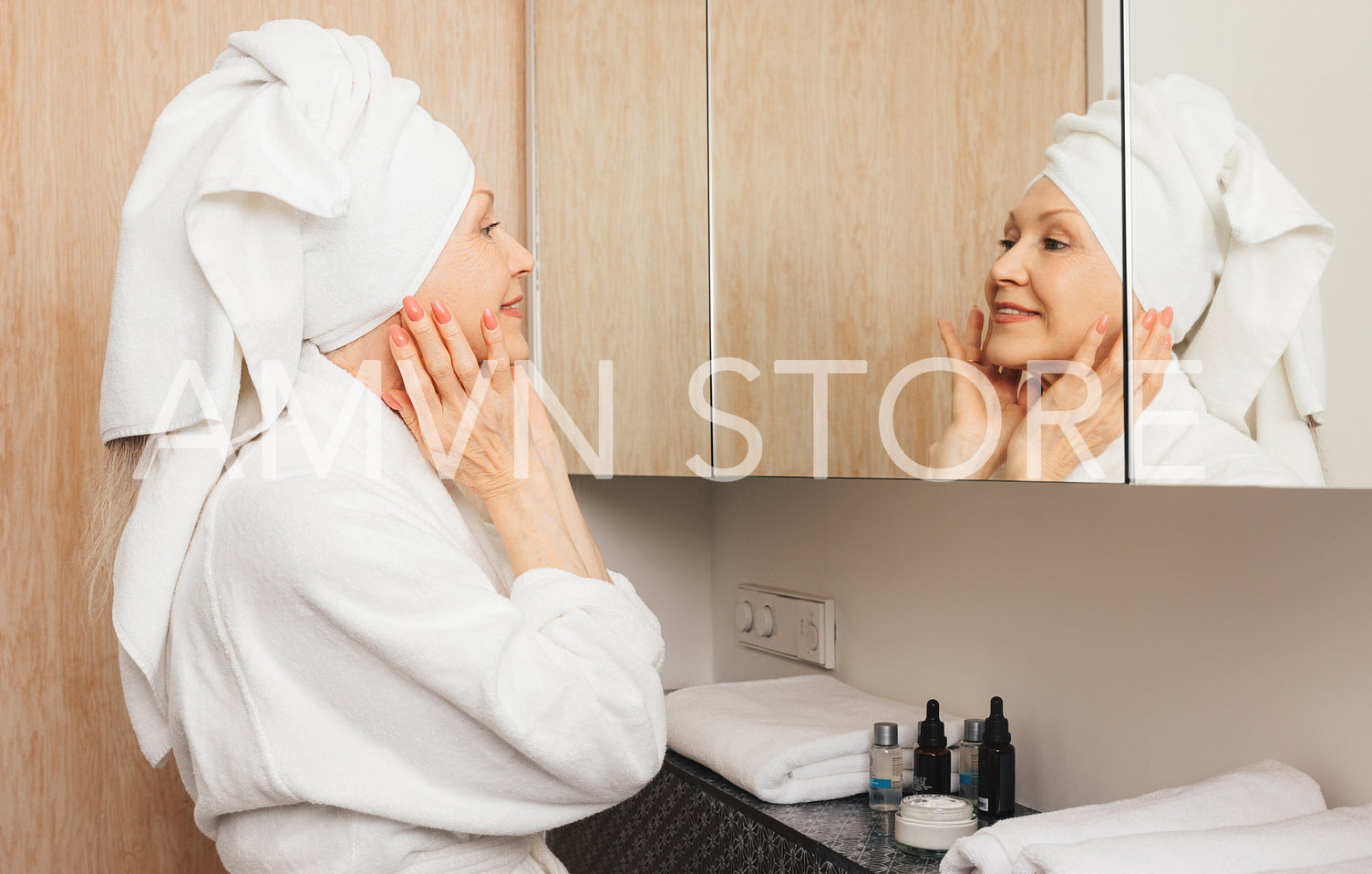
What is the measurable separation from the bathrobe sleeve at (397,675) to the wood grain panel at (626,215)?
555mm

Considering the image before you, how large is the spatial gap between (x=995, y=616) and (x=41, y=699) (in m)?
1.26

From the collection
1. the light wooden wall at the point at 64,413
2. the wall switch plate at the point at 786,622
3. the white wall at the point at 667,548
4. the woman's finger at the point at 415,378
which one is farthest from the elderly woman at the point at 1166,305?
the light wooden wall at the point at 64,413

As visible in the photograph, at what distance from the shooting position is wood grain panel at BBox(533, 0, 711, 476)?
1361mm

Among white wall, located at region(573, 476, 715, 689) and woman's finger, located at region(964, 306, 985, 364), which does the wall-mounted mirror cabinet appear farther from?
white wall, located at region(573, 476, 715, 689)

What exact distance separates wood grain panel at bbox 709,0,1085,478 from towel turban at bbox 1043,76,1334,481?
0.23ft

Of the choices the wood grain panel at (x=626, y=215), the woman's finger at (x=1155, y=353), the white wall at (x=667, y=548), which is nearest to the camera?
the woman's finger at (x=1155, y=353)

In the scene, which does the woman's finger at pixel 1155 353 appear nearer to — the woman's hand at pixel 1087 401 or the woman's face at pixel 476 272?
the woman's hand at pixel 1087 401

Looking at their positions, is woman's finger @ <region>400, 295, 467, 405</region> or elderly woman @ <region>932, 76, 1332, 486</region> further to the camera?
woman's finger @ <region>400, 295, 467, 405</region>

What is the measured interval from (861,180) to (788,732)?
2.18 feet

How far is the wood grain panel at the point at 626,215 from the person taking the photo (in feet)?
4.47

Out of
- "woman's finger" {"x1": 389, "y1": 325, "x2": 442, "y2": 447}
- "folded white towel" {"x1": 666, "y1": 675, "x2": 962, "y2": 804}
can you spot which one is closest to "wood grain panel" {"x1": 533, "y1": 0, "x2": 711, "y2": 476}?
"folded white towel" {"x1": 666, "y1": 675, "x2": 962, "y2": 804}

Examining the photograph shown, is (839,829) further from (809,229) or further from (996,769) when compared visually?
(809,229)

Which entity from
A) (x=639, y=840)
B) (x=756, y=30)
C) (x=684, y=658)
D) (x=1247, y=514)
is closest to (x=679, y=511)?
(x=684, y=658)

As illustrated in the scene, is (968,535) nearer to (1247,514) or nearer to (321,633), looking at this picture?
(1247,514)
